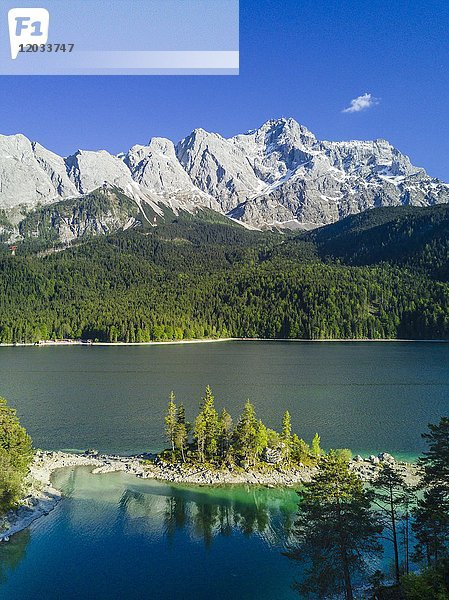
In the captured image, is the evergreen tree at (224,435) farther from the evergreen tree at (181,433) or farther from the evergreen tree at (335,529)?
the evergreen tree at (335,529)

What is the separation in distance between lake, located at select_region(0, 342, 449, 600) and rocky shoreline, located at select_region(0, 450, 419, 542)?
5.69ft

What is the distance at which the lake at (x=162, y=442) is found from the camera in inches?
1257

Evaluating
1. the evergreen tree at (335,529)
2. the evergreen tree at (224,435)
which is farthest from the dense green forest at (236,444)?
the evergreen tree at (335,529)

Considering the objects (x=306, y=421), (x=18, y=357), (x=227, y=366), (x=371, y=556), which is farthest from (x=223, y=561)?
(x=18, y=357)

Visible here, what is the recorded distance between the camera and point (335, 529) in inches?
1021

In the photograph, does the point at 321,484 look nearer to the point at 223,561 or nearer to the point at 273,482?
the point at 223,561

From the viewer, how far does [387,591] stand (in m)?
26.0

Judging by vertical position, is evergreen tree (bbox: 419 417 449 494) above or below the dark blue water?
above

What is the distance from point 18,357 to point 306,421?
402 ft

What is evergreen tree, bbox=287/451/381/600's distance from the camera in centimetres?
2594

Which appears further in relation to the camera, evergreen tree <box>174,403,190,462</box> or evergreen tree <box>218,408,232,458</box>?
evergreen tree <box>174,403,190,462</box>

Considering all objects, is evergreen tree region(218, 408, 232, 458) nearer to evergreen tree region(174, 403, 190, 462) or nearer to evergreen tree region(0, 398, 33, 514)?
evergreen tree region(174, 403, 190, 462)

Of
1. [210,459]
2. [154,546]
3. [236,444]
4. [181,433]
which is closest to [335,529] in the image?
[154,546]

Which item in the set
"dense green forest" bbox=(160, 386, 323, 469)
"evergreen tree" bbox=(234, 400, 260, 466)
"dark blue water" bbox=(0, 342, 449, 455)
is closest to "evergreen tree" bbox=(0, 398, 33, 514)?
"dense green forest" bbox=(160, 386, 323, 469)
